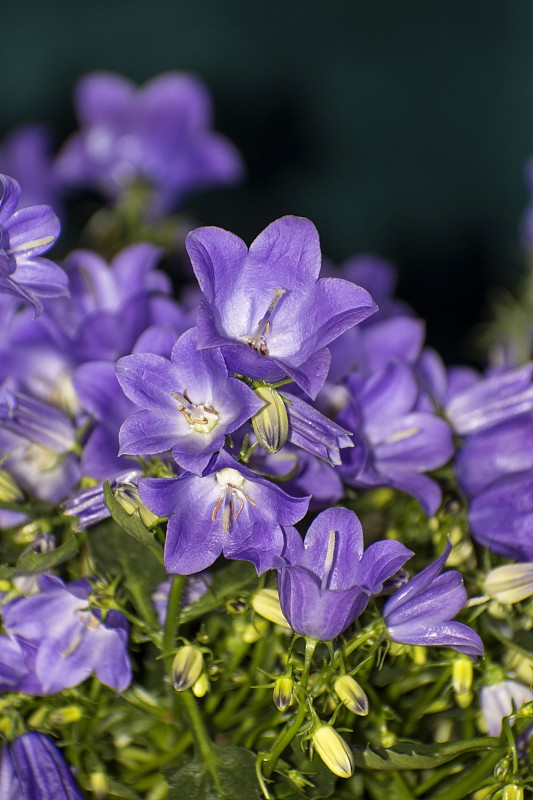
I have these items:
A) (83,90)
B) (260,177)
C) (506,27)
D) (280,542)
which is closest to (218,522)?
(280,542)

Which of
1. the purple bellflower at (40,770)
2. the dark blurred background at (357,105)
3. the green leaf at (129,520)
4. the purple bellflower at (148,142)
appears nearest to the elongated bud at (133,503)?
the green leaf at (129,520)

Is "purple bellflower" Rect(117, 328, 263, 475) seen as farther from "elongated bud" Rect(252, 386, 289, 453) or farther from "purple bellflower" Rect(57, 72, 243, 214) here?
"purple bellflower" Rect(57, 72, 243, 214)

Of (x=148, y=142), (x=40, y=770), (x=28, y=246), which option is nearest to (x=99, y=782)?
(x=40, y=770)

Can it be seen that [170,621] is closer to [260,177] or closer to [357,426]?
[357,426]

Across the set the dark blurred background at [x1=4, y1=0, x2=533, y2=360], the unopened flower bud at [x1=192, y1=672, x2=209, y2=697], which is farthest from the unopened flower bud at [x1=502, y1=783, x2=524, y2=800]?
the dark blurred background at [x1=4, y1=0, x2=533, y2=360]

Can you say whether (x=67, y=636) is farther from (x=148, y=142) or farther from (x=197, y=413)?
(x=148, y=142)

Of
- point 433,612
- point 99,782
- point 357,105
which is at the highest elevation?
point 433,612
